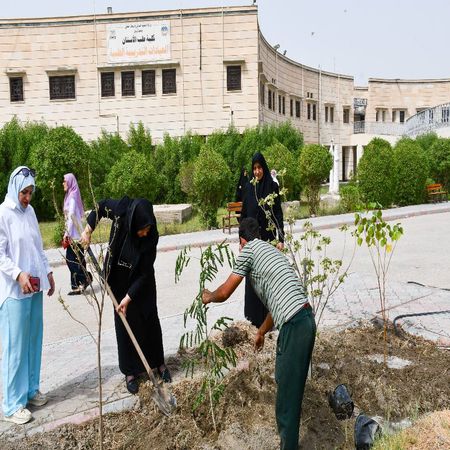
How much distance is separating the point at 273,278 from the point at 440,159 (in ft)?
67.1

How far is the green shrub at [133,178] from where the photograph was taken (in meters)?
14.6

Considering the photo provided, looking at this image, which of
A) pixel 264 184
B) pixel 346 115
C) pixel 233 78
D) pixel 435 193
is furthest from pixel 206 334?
pixel 346 115

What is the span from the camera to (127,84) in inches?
1032

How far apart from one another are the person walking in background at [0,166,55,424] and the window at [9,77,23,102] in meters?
24.7

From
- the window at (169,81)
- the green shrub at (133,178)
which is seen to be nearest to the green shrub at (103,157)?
the window at (169,81)

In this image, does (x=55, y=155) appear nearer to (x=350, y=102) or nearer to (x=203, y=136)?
(x=203, y=136)

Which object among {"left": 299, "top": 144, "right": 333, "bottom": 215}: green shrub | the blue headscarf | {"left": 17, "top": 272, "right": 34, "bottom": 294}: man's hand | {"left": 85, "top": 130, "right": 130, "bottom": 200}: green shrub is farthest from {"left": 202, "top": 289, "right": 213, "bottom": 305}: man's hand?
{"left": 85, "top": 130, "right": 130, "bottom": 200}: green shrub

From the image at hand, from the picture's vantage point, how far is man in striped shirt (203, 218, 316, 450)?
308 cm

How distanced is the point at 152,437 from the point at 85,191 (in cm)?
1218

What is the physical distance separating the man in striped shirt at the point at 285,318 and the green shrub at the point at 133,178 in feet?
38.4

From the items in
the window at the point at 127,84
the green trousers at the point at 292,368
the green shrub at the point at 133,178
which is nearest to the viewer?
the green trousers at the point at 292,368

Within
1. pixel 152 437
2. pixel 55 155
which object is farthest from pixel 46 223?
pixel 152 437

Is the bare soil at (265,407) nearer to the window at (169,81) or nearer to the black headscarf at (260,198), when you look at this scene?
the black headscarf at (260,198)

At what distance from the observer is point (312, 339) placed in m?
3.10
